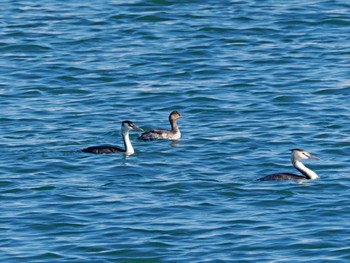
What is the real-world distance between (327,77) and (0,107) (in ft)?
27.3

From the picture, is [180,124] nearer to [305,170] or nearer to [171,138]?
[171,138]

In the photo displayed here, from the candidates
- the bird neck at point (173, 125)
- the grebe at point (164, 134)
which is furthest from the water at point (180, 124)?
the bird neck at point (173, 125)

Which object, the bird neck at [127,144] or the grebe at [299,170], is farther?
the bird neck at [127,144]

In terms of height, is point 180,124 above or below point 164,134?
below

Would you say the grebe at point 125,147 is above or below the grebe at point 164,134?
above

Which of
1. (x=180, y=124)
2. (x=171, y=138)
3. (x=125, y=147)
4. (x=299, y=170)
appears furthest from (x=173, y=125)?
(x=299, y=170)

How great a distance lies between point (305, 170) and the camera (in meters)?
25.7

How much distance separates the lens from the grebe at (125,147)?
90.9ft

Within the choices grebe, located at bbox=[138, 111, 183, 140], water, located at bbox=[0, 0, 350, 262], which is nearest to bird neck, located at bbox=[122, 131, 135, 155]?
water, located at bbox=[0, 0, 350, 262]

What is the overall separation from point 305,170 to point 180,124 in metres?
5.79

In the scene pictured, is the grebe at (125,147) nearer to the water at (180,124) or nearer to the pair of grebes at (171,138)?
the pair of grebes at (171,138)

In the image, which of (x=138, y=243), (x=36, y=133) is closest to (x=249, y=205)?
(x=138, y=243)

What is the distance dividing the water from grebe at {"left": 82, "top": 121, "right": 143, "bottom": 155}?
19 centimetres

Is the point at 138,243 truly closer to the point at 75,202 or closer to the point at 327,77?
the point at 75,202
